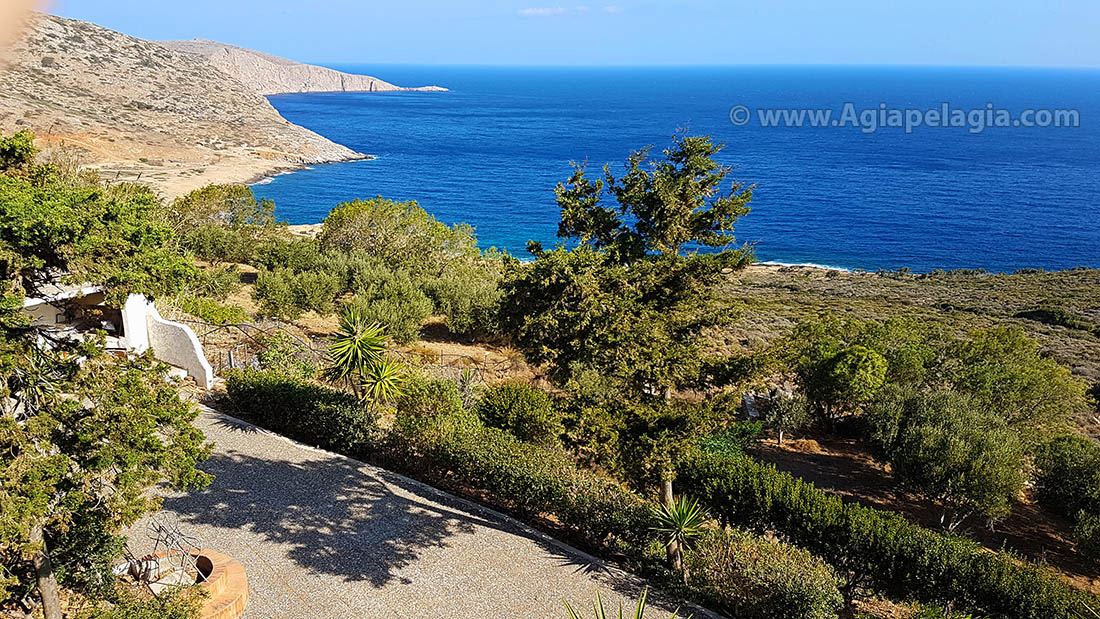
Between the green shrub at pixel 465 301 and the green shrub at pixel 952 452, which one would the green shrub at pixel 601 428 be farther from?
the green shrub at pixel 465 301

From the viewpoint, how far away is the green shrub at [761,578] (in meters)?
8.92

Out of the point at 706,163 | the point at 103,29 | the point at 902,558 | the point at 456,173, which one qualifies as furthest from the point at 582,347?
the point at 103,29

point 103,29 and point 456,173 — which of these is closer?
point 456,173

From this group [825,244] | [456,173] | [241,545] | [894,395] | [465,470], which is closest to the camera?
[241,545]

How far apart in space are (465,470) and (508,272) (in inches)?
166

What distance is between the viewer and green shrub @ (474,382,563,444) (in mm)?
12117

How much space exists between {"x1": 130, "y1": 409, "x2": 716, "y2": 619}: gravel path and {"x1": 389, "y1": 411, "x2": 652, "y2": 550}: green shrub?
446mm

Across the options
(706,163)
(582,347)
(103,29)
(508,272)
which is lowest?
(582,347)

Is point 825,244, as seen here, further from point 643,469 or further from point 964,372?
point 643,469

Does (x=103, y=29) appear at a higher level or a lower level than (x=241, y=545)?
higher

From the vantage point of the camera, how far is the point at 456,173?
9438 cm

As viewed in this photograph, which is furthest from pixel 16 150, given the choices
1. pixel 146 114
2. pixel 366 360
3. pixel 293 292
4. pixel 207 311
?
pixel 146 114

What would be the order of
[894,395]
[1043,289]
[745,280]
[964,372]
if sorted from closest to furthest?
1. [894,395]
2. [964,372]
3. [1043,289]
4. [745,280]

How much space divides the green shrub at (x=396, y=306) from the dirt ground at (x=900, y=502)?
10.9 metres
